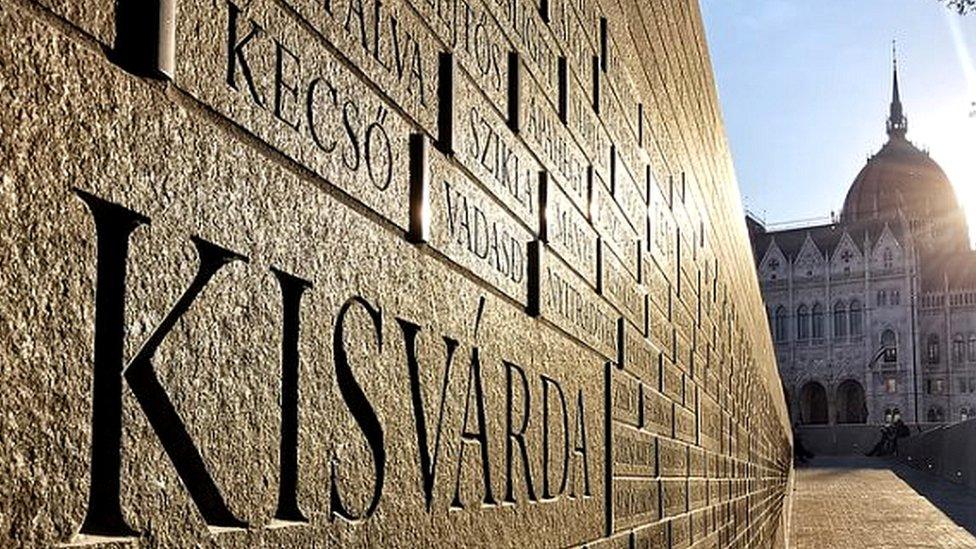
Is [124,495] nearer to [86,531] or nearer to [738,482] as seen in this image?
[86,531]

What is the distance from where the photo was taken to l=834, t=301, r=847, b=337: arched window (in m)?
80.6

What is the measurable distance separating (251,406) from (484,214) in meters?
0.88

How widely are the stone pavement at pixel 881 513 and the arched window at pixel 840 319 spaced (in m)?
49.8

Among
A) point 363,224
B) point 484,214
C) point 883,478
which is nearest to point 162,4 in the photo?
point 363,224

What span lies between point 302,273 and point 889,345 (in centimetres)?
8133

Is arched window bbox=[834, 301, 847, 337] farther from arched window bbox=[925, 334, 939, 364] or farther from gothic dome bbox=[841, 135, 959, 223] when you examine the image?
gothic dome bbox=[841, 135, 959, 223]

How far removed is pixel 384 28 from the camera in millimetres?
1550

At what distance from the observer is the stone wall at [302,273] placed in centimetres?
90

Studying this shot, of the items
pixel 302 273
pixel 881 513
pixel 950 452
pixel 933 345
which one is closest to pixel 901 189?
pixel 933 345

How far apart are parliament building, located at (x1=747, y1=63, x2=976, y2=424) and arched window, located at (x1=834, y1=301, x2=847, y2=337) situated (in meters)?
0.06

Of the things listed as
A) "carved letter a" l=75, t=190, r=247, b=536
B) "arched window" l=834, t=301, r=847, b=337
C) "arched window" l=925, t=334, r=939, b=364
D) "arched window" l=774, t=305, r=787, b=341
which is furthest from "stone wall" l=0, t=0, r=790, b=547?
"arched window" l=774, t=305, r=787, b=341

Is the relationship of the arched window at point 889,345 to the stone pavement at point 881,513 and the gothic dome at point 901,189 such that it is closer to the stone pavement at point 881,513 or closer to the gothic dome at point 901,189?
the gothic dome at point 901,189

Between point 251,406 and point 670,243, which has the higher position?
point 670,243

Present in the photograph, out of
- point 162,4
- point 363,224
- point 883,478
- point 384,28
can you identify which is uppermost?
point 384,28
